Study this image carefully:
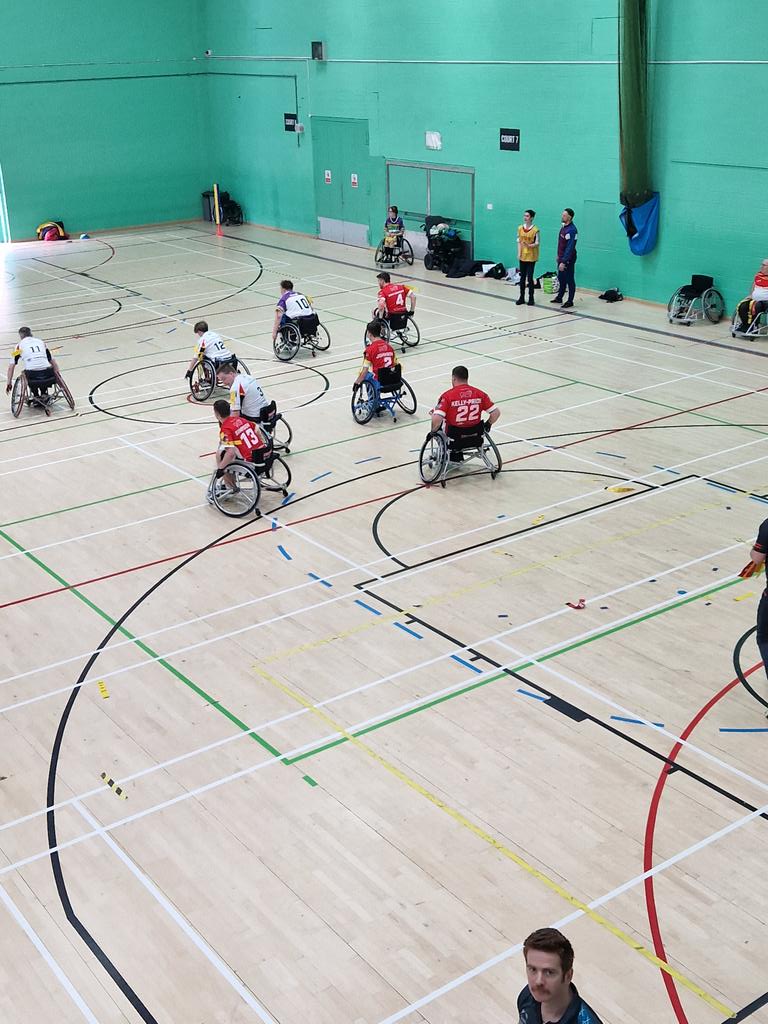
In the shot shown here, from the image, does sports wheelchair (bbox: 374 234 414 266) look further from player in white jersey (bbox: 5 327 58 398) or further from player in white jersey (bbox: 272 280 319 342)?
player in white jersey (bbox: 5 327 58 398)

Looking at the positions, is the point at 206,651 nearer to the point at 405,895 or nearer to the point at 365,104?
the point at 405,895

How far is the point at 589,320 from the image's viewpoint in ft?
66.2

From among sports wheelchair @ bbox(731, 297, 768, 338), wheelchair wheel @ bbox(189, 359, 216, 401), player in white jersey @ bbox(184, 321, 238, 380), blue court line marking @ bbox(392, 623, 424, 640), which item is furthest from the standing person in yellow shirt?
blue court line marking @ bbox(392, 623, 424, 640)

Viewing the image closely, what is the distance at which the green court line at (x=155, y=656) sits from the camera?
26.3ft

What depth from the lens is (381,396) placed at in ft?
48.8

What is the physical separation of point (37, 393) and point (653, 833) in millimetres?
11818

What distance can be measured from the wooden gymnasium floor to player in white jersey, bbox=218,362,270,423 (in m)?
0.96

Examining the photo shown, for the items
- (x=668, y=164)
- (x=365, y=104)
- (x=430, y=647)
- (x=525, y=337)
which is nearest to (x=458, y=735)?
(x=430, y=647)

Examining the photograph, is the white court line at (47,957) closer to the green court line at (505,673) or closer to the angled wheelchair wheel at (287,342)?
the green court line at (505,673)

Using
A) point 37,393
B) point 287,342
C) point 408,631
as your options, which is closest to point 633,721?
point 408,631

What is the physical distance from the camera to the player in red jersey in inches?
479

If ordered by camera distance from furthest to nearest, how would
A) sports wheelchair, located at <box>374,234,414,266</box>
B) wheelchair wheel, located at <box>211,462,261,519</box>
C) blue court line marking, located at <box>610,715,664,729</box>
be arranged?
sports wheelchair, located at <box>374,234,414,266</box>, wheelchair wheel, located at <box>211,462,261,519</box>, blue court line marking, located at <box>610,715,664,729</box>

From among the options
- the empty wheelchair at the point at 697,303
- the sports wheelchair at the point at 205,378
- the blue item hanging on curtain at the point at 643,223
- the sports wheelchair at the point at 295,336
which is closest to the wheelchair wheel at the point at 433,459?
the sports wheelchair at the point at 205,378

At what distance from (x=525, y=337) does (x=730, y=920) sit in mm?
13922
